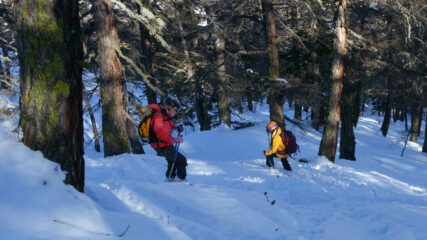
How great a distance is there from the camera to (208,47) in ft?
65.5

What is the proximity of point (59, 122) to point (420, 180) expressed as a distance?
1242 cm

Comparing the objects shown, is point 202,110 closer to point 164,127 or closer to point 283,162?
point 283,162

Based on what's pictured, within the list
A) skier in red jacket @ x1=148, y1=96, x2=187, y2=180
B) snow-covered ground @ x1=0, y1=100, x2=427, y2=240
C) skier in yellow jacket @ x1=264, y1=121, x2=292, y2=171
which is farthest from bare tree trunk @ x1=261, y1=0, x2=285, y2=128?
skier in red jacket @ x1=148, y1=96, x2=187, y2=180

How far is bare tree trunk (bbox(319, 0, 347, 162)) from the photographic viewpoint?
11.3 meters

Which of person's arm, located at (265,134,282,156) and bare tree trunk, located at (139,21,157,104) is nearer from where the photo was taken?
person's arm, located at (265,134,282,156)

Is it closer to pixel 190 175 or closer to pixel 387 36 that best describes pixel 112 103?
pixel 190 175

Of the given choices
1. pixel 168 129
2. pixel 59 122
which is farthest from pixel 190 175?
pixel 59 122

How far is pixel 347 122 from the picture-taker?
1400cm

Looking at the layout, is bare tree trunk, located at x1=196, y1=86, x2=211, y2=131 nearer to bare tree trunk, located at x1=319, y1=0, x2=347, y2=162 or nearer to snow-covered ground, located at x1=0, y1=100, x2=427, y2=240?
bare tree trunk, located at x1=319, y1=0, x2=347, y2=162

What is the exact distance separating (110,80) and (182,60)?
6.45 metres

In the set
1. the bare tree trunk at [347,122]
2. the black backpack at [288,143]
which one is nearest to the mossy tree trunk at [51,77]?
the black backpack at [288,143]

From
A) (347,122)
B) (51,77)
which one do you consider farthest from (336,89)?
(51,77)

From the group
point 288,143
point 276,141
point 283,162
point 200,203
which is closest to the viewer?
point 200,203

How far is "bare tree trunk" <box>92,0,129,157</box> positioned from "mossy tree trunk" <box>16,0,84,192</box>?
6.11 meters
